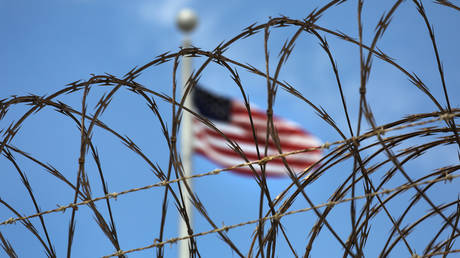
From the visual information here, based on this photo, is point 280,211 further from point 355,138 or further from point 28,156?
point 28,156

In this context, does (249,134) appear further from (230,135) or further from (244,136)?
(230,135)

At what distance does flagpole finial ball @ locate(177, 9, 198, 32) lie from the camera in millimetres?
13797

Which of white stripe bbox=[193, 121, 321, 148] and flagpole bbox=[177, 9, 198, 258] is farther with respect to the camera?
white stripe bbox=[193, 121, 321, 148]

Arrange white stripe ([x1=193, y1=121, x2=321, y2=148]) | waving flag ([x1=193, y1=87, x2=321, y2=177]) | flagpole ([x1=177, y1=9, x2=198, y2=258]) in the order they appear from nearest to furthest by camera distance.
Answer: flagpole ([x1=177, y1=9, x2=198, y2=258])
waving flag ([x1=193, y1=87, x2=321, y2=177])
white stripe ([x1=193, y1=121, x2=321, y2=148])

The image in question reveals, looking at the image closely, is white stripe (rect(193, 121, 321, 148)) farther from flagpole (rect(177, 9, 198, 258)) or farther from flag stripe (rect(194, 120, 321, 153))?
flagpole (rect(177, 9, 198, 258))

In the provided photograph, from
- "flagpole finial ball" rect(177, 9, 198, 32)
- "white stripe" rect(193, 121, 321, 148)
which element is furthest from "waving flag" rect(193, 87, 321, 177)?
"flagpole finial ball" rect(177, 9, 198, 32)

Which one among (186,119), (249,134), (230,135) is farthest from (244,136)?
(186,119)

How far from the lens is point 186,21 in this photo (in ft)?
45.3

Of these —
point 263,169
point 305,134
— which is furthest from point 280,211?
point 305,134

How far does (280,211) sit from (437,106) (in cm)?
133

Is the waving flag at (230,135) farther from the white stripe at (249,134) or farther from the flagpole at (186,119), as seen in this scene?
the flagpole at (186,119)

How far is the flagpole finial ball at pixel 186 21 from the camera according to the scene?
13797 mm

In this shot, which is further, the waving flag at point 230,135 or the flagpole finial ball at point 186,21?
the waving flag at point 230,135

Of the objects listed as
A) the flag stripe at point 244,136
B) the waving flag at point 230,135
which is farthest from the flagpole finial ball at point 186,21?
the flag stripe at point 244,136
